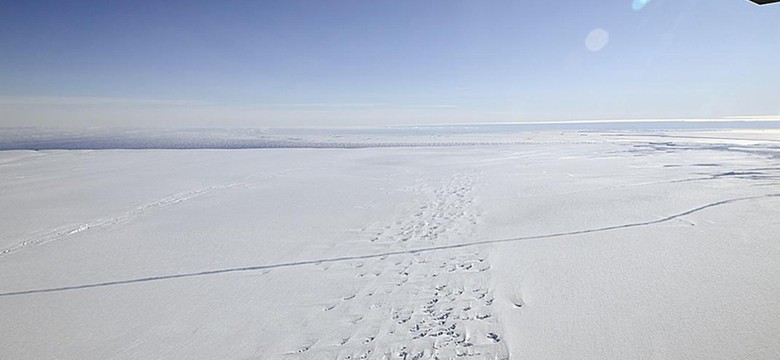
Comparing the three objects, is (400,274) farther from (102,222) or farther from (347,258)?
(102,222)

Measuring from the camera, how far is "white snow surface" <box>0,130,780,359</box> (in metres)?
4.00

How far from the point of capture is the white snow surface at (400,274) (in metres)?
4.00

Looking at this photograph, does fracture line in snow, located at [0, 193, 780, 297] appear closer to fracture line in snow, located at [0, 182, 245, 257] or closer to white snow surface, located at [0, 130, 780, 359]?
white snow surface, located at [0, 130, 780, 359]

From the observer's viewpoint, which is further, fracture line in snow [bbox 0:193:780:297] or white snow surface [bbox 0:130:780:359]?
fracture line in snow [bbox 0:193:780:297]

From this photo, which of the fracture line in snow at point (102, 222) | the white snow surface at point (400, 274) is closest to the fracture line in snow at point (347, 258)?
the white snow surface at point (400, 274)

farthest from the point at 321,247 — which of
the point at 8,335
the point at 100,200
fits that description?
the point at 100,200

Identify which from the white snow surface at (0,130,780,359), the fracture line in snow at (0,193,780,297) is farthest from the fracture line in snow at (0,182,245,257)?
the fracture line in snow at (0,193,780,297)

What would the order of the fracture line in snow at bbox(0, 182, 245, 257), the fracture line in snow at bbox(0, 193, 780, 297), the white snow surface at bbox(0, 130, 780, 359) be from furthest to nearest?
the fracture line in snow at bbox(0, 182, 245, 257) → the fracture line in snow at bbox(0, 193, 780, 297) → the white snow surface at bbox(0, 130, 780, 359)

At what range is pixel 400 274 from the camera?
18.9 feet

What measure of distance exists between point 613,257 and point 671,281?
1.02m

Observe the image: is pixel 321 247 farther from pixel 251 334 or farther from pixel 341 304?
pixel 251 334

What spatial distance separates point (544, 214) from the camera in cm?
919

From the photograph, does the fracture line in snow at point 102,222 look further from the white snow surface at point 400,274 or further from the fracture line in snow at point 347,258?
the fracture line in snow at point 347,258

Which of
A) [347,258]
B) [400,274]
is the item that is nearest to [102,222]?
[347,258]
